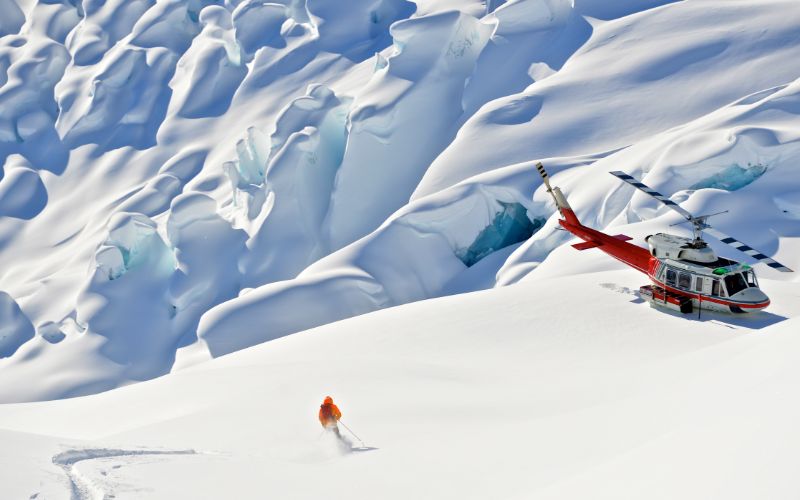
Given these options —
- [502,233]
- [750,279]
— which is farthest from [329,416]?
[502,233]

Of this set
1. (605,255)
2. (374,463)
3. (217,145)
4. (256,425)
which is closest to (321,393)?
(256,425)

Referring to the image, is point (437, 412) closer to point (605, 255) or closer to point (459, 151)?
point (605, 255)

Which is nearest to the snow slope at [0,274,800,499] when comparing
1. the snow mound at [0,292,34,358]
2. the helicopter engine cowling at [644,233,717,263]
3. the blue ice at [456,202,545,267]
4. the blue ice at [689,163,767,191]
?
the helicopter engine cowling at [644,233,717,263]

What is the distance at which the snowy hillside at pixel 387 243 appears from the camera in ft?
19.0

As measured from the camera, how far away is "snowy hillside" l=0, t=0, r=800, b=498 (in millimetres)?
5801

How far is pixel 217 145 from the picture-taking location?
28.2 meters

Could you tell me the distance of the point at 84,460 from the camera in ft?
19.5

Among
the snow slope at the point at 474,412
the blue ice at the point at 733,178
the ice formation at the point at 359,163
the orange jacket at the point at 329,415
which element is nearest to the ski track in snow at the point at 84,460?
the snow slope at the point at 474,412

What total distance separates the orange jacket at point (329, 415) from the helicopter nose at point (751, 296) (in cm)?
635

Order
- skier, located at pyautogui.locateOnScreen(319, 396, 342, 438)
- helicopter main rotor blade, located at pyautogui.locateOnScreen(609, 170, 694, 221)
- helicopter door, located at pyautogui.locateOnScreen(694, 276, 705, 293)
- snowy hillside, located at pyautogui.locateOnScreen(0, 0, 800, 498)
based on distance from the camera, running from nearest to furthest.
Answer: snowy hillside, located at pyautogui.locateOnScreen(0, 0, 800, 498)
skier, located at pyautogui.locateOnScreen(319, 396, 342, 438)
helicopter main rotor blade, located at pyautogui.locateOnScreen(609, 170, 694, 221)
helicopter door, located at pyautogui.locateOnScreen(694, 276, 705, 293)

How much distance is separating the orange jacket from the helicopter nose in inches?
250

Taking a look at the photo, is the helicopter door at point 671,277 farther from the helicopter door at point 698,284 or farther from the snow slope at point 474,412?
the snow slope at point 474,412

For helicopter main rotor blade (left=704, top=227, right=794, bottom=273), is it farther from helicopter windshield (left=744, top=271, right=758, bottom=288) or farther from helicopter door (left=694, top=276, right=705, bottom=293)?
helicopter door (left=694, top=276, right=705, bottom=293)

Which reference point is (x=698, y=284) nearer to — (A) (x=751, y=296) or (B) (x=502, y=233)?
(A) (x=751, y=296)
